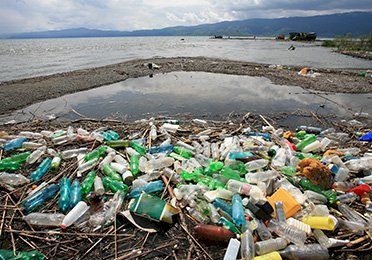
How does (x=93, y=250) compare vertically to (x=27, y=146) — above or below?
below

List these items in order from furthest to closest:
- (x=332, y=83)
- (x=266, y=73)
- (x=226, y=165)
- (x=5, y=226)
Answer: (x=266, y=73)
(x=332, y=83)
(x=226, y=165)
(x=5, y=226)

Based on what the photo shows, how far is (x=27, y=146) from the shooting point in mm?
4184

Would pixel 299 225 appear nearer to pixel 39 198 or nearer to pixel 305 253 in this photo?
pixel 305 253

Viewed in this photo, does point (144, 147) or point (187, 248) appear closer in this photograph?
point (187, 248)

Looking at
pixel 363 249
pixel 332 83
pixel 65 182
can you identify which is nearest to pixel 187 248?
pixel 363 249

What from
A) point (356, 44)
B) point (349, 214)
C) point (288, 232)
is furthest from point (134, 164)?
point (356, 44)

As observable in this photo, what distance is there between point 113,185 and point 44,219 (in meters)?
0.88

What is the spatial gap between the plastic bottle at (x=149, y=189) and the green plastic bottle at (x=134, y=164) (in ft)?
1.55

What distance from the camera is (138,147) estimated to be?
4047 mm

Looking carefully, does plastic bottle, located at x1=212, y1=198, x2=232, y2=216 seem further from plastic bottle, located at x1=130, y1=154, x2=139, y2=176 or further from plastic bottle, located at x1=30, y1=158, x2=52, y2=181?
plastic bottle, located at x1=30, y1=158, x2=52, y2=181

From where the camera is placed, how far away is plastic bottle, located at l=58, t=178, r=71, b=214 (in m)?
2.66

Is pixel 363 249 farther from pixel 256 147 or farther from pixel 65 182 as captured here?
pixel 65 182

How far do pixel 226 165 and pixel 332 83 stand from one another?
10502 mm

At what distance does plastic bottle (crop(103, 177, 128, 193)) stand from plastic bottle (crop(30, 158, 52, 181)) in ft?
3.75
